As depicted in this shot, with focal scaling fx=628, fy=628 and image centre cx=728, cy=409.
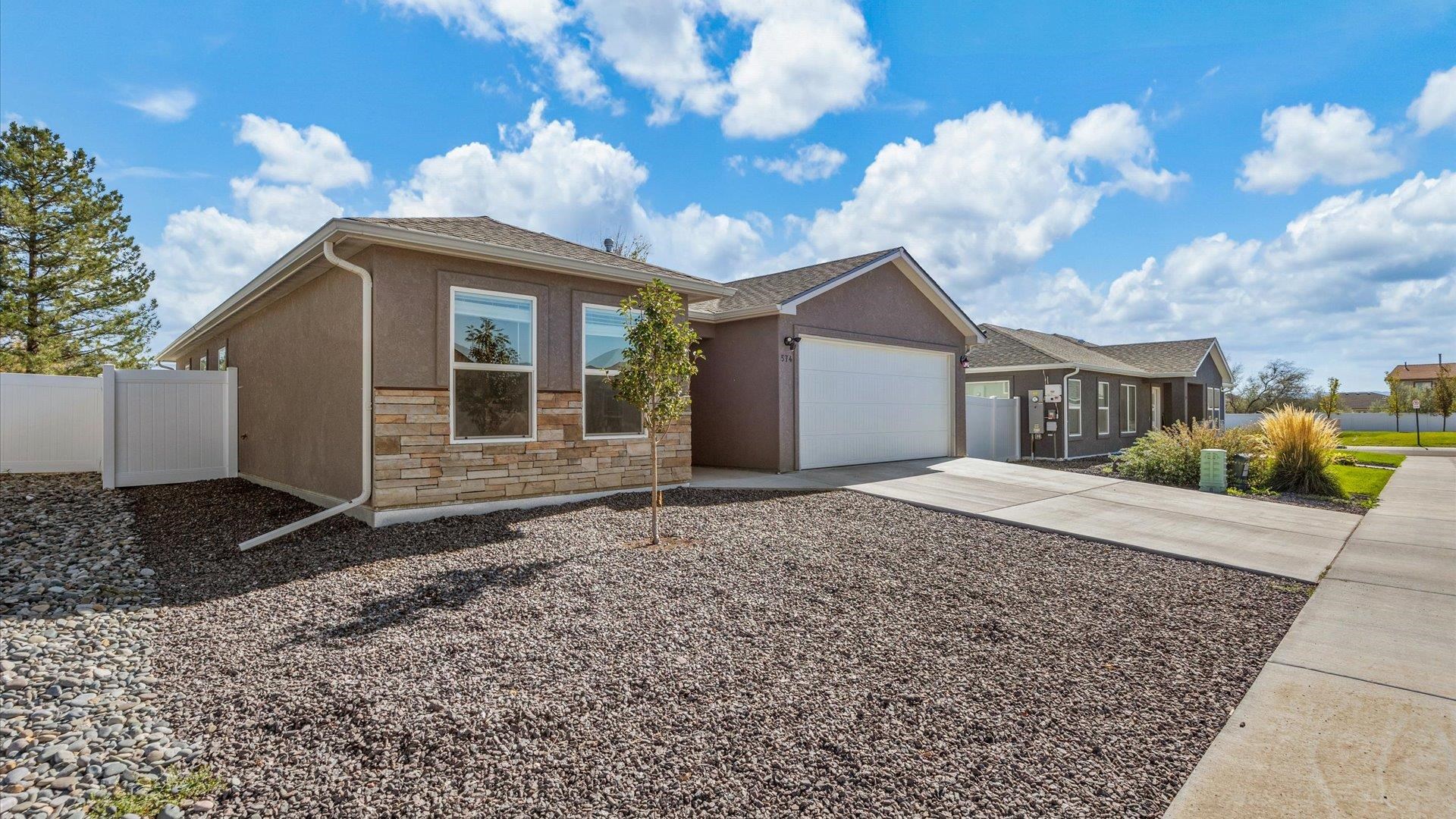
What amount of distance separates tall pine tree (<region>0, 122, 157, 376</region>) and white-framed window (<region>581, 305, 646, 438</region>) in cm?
1746

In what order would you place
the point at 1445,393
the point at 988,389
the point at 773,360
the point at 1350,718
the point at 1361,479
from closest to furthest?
1. the point at 1350,718
2. the point at 773,360
3. the point at 1361,479
4. the point at 988,389
5. the point at 1445,393

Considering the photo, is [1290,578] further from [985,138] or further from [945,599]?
[985,138]

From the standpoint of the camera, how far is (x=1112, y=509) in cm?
804

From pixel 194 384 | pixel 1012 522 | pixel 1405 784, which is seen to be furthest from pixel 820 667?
pixel 194 384

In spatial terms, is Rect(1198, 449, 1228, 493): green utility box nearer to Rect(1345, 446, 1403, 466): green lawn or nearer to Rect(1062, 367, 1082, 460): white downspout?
Rect(1062, 367, 1082, 460): white downspout

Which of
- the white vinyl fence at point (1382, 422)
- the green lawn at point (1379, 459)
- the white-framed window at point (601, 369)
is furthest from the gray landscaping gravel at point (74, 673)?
the white vinyl fence at point (1382, 422)

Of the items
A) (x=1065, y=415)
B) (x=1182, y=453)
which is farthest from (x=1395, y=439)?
(x=1182, y=453)

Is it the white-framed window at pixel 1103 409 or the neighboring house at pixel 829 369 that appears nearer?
the neighboring house at pixel 829 369

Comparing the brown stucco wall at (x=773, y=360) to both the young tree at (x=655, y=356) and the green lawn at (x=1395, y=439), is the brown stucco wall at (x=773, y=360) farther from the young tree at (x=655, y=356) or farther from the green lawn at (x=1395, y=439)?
the green lawn at (x=1395, y=439)

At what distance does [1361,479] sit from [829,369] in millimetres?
10714

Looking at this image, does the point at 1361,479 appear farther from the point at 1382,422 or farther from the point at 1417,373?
the point at 1417,373

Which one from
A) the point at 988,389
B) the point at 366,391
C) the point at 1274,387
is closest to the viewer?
the point at 366,391

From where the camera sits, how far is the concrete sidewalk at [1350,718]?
91.7 inches

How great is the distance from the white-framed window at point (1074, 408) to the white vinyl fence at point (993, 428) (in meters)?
1.48
